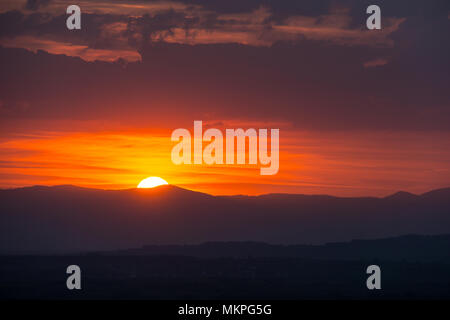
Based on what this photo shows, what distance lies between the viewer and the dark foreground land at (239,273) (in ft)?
51.2

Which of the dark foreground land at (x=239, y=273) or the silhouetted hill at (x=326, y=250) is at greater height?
the silhouetted hill at (x=326, y=250)

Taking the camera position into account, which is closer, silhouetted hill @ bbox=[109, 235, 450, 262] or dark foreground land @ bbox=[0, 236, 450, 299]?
dark foreground land @ bbox=[0, 236, 450, 299]

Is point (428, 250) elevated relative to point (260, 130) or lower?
lower

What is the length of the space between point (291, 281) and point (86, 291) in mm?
5388

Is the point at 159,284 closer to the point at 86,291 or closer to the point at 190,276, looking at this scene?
the point at 190,276

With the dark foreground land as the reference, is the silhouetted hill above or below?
above

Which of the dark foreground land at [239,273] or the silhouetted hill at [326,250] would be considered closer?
the dark foreground land at [239,273]

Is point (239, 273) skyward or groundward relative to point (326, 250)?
groundward

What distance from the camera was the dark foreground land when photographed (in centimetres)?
1559

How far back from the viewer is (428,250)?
19250 millimetres

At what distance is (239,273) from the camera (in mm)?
16875
